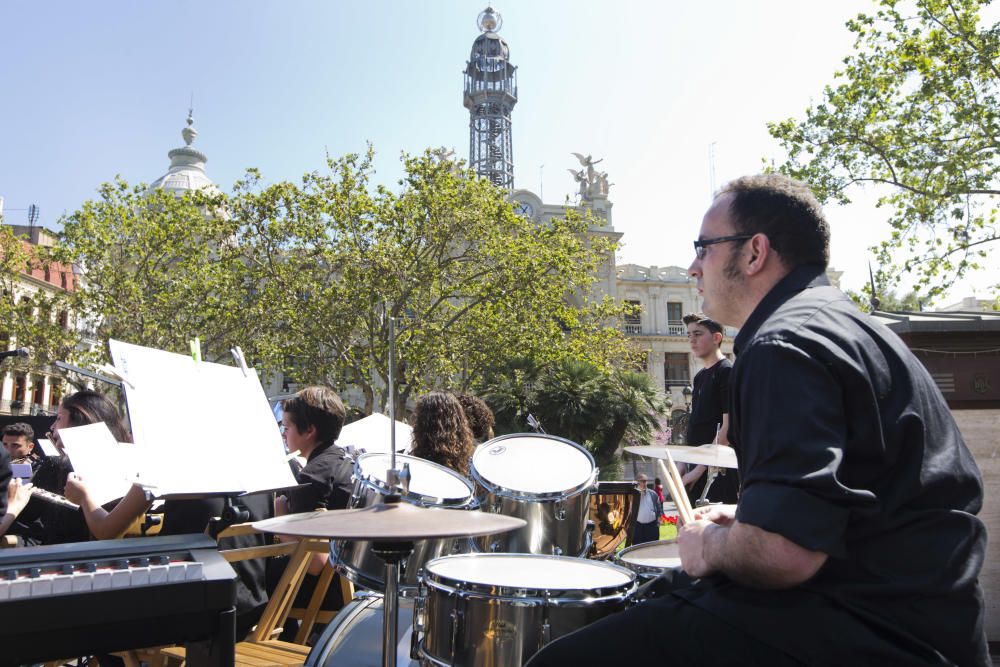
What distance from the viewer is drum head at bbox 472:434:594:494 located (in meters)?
4.54

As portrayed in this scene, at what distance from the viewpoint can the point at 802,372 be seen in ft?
5.49

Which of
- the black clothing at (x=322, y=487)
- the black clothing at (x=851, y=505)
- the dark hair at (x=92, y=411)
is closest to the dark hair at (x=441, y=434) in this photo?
the black clothing at (x=322, y=487)

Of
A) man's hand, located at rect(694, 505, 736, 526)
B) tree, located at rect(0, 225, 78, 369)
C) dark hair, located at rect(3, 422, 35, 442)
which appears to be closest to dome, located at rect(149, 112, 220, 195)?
tree, located at rect(0, 225, 78, 369)

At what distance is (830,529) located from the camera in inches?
62.7

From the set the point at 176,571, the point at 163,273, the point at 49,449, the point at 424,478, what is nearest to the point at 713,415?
the point at 424,478

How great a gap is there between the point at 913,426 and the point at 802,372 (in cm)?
32

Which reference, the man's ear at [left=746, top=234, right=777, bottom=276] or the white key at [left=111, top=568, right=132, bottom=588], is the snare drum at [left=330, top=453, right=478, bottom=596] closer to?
the white key at [left=111, top=568, right=132, bottom=588]

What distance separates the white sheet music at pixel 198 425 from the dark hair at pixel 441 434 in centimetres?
153

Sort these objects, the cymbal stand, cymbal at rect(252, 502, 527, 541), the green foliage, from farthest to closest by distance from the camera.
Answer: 1. the green foliage
2. the cymbal stand
3. cymbal at rect(252, 502, 527, 541)

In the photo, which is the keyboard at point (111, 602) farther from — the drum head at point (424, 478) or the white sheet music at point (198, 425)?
the drum head at point (424, 478)

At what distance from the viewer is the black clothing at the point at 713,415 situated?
5.73 meters

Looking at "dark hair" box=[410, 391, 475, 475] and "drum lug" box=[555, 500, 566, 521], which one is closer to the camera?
"drum lug" box=[555, 500, 566, 521]

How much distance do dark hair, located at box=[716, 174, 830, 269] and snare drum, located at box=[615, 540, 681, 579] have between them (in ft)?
5.38

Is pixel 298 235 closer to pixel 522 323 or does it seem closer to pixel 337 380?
pixel 337 380
